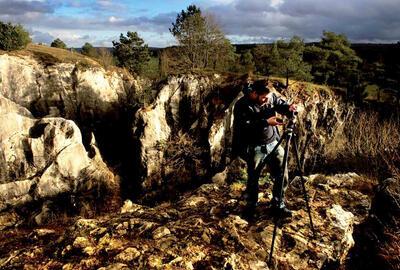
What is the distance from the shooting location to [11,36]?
3506 cm

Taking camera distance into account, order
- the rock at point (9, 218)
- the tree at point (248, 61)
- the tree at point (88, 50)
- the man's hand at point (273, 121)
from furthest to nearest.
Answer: the tree at point (88, 50) < the tree at point (248, 61) < the rock at point (9, 218) < the man's hand at point (273, 121)

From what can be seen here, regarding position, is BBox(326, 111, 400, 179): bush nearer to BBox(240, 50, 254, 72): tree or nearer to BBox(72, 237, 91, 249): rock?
BBox(72, 237, 91, 249): rock

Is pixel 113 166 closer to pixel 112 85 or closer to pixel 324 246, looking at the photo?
pixel 112 85

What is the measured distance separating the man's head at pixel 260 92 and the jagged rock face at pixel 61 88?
31596 millimetres

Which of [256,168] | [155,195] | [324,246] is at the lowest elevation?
[155,195]

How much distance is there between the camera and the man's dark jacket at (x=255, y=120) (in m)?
6.95

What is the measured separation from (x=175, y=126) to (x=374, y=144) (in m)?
16.1

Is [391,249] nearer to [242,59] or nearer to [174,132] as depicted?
[174,132]

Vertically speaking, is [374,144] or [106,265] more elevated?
[106,265]

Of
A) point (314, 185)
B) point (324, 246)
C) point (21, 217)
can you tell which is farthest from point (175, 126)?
point (324, 246)

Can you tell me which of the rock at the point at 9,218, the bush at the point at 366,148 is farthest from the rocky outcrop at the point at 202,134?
the rock at the point at 9,218

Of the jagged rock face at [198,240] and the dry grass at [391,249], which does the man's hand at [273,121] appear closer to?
the jagged rock face at [198,240]

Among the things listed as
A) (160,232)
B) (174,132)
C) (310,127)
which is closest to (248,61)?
(310,127)

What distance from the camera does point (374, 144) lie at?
25.8m
